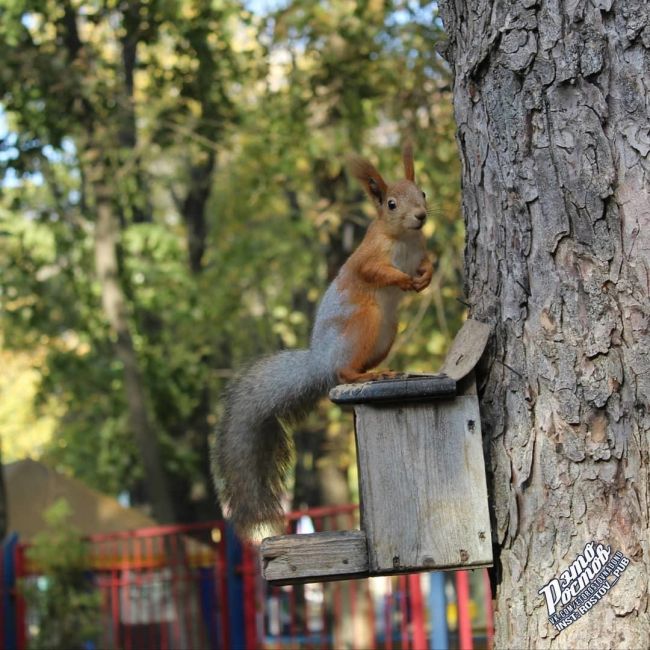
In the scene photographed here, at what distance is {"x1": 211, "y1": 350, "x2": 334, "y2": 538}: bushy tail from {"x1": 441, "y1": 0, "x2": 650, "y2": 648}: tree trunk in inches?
24.5

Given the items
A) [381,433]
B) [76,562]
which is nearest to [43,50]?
[76,562]

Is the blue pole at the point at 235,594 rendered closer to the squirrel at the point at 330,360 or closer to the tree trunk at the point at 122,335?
the tree trunk at the point at 122,335

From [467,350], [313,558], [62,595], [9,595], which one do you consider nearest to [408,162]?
[467,350]

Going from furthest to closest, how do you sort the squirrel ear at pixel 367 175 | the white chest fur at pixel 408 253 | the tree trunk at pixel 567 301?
the white chest fur at pixel 408 253 < the squirrel ear at pixel 367 175 < the tree trunk at pixel 567 301

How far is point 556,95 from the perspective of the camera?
6.68 feet

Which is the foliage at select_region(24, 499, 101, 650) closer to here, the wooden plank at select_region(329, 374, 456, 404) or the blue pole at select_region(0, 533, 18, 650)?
the blue pole at select_region(0, 533, 18, 650)

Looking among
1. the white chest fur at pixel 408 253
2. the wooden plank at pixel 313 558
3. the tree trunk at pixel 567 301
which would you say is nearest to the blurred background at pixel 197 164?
the white chest fur at pixel 408 253

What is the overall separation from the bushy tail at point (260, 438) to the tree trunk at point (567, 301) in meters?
0.62

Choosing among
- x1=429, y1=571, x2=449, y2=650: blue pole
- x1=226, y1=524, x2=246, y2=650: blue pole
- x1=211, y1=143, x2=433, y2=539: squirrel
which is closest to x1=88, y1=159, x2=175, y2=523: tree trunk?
x1=226, y1=524, x2=246, y2=650: blue pole

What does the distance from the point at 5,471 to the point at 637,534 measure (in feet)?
27.7

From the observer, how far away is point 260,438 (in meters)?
2.65

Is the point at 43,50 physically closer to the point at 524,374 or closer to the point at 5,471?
the point at 5,471

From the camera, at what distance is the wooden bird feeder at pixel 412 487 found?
2.10m

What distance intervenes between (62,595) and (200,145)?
319 cm
